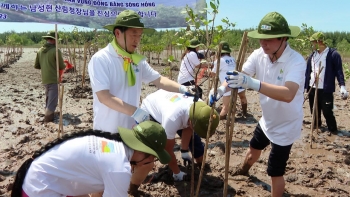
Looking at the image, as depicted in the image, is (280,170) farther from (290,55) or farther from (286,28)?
(286,28)

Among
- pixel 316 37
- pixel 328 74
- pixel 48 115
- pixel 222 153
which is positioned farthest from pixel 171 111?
pixel 48 115

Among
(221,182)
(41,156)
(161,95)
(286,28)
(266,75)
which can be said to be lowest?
(221,182)

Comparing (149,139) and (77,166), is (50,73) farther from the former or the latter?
(149,139)

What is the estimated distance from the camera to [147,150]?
6.45ft

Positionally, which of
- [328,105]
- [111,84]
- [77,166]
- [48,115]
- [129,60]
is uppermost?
[129,60]

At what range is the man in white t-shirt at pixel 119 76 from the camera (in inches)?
99.4

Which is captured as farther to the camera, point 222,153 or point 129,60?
point 222,153

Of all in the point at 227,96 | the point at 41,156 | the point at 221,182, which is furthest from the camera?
the point at 227,96

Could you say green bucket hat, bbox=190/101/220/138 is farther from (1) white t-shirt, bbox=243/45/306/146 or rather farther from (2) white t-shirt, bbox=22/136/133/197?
(2) white t-shirt, bbox=22/136/133/197

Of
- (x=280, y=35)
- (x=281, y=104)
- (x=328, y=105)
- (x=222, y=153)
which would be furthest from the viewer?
(x=328, y=105)

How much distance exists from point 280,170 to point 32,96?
21.7 feet

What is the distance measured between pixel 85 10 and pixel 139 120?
1.58 m


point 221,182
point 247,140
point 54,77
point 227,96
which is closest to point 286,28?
point 221,182

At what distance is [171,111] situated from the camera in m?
3.01
